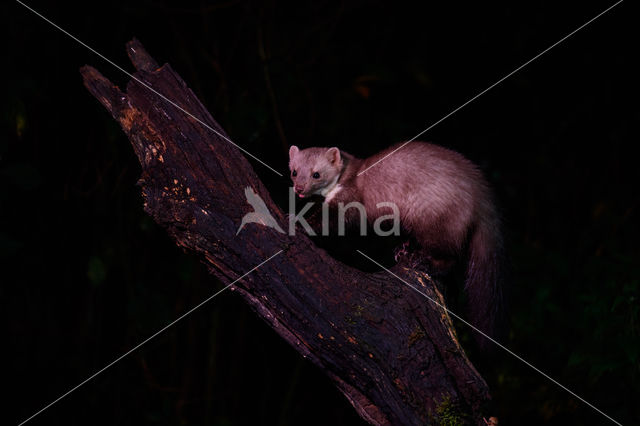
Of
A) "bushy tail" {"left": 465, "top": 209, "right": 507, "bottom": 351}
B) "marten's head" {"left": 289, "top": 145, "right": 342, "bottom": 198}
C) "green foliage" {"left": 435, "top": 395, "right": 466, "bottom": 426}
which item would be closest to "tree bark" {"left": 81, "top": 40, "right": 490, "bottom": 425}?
"green foliage" {"left": 435, "top": 395, "right": 466, "bottom": 426}

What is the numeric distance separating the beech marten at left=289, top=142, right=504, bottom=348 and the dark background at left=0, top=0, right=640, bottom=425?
20.4 inches

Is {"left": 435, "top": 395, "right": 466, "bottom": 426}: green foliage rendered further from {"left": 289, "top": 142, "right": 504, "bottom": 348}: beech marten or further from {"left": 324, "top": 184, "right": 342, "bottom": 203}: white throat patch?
{"left": 324, "top": 184, "right": 342, "bottom": 203}: white throat patch

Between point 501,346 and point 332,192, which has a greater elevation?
point 332,192

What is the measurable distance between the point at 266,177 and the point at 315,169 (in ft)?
2.46

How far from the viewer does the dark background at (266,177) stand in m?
2.76

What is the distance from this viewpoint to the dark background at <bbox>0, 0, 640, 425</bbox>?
2760 mm

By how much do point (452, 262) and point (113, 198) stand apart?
6.34ft

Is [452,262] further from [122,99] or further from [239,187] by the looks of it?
[122,99]

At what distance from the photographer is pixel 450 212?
2135 millimetres

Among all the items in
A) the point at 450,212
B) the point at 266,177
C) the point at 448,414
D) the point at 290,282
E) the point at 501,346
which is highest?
the point at 290,282

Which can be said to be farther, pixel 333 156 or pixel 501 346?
pixel 333 156

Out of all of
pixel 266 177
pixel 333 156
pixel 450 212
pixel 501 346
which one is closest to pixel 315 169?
pixel 333 156

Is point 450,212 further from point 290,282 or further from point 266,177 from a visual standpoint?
point 266,177

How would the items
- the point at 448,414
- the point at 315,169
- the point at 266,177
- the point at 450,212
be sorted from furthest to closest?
the point at 266,177 < the point at 315,169 < the point at 450,212 < the point at 448,414
